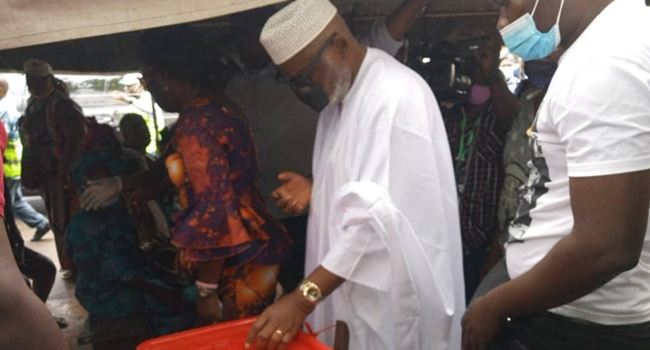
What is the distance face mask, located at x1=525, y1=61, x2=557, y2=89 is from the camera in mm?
2242

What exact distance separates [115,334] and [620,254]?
9.14 feet

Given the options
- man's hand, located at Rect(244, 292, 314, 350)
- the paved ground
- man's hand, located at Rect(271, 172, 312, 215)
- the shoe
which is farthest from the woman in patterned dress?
the shoe

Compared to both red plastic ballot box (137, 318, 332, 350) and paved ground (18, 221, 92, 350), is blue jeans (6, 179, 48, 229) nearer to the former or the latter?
paved ground (18, 221, 92, 350)

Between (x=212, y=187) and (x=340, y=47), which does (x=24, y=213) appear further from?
(x=340, y=47)

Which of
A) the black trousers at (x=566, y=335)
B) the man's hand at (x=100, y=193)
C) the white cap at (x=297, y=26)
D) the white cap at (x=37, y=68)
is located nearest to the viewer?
the black trousers at (x=566, y=335)

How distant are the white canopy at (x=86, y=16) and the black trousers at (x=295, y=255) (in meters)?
1.41

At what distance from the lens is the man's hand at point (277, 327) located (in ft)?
5.22

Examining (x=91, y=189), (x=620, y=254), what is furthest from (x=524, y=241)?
(x=91, y=189)

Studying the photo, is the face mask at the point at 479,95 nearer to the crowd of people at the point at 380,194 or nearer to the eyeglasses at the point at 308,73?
the crowd of people at the point at 380,194

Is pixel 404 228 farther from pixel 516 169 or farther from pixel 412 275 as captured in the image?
pixel 516 169

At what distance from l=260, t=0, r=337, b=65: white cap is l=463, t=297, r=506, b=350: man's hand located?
0.97 m

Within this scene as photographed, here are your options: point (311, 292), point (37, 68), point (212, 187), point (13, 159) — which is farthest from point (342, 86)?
point (13, 159)

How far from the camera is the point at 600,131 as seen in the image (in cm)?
111

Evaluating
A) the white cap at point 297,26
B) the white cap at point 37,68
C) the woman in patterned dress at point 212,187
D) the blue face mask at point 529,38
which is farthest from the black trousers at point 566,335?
the white cap at point 37,68
